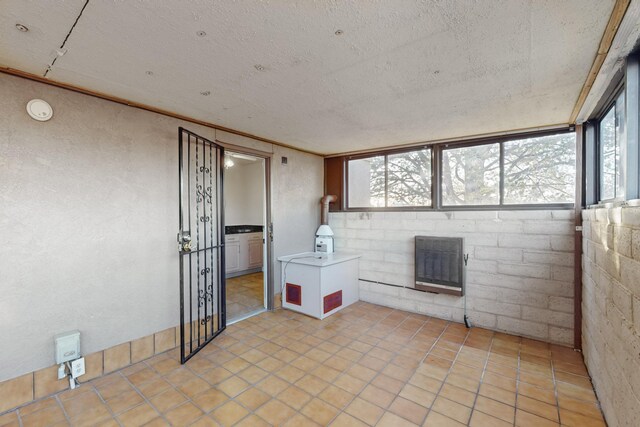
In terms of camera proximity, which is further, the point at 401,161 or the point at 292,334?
the point at 401,161

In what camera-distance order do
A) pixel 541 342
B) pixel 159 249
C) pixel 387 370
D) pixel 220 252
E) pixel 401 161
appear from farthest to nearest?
pixel 401 161, pixel 220 252, pixel 541 342, pixel 159 249, pixel 387 370

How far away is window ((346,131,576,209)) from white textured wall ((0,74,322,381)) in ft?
9.04

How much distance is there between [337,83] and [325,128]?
44.2 inches

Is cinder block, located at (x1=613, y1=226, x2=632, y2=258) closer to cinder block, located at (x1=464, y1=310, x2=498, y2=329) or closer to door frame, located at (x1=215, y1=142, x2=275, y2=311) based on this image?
cinder block, located at (x1=464, y1=310, x2=498, y2=329)

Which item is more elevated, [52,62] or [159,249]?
[52,62]

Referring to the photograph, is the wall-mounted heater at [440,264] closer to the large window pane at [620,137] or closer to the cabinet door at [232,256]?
the large window pane at [620,137]

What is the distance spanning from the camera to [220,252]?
3.28m

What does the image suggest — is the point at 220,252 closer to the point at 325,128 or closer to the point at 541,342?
the point at 325,128

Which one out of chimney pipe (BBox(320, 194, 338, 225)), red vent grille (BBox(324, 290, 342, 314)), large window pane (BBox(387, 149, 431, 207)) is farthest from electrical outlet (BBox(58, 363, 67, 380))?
large window pane (BBox(387, 149, 431, 207))

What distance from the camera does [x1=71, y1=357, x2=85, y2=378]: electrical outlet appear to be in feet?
7.15

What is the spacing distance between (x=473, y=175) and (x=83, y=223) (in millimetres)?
4107

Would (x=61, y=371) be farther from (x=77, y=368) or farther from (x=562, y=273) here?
(x=562, y=273)

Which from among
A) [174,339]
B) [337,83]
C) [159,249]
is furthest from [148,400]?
[337,83]

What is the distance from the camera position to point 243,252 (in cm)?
593
